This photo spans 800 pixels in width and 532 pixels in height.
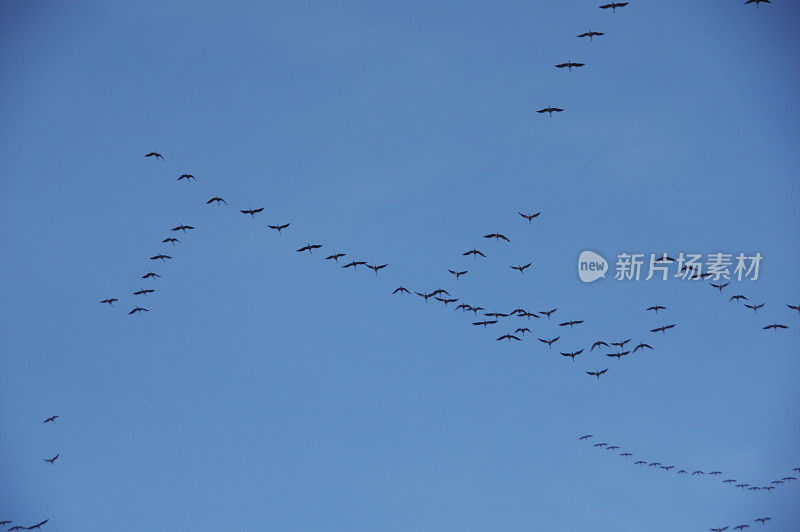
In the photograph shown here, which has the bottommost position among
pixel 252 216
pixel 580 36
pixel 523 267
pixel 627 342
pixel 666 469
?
pixel 666 469

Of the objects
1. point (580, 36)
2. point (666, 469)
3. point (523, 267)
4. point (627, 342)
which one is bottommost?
point (666, 469)

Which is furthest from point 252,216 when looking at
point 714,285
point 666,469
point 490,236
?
point 666,469

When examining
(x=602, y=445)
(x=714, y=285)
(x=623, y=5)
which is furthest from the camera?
(x=602, y=445)

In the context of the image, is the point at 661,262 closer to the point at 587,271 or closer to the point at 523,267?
the point at 587,271

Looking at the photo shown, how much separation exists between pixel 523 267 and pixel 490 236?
732 cm

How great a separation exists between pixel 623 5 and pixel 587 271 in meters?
27.1

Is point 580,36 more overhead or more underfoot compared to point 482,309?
more overhead

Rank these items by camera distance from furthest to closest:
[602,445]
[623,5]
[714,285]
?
[602,445], [714,285], [623,5]

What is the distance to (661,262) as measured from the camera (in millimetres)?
79312

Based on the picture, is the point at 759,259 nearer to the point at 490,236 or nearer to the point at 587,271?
the point at 587,271

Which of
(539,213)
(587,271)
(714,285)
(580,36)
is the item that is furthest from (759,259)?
(580,36)

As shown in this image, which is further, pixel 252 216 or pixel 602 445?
pixel 602 445

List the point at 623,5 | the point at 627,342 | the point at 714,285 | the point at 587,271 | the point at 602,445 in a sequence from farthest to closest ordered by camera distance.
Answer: the point at 602,445
the point at 627,342
the point at 714,285
the point at 587,271
the point at 623,5

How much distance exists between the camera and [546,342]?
9462 cm
